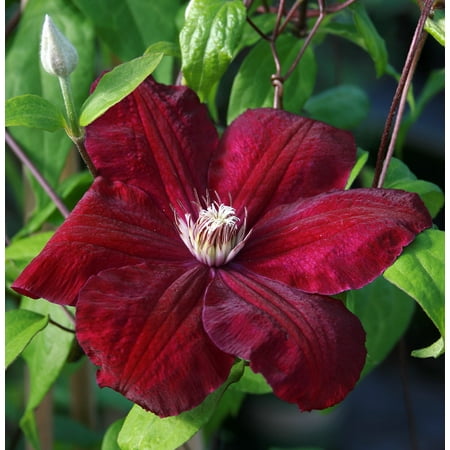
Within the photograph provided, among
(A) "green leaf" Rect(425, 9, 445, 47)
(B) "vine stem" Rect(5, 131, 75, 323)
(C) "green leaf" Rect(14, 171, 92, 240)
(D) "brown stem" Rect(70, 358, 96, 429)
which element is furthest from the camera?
(D) "brown stem" Rect(70, 358, 96, 429)

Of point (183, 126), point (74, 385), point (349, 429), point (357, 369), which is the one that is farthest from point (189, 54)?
point (349, 429)

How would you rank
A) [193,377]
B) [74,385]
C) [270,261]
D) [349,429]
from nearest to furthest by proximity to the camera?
[193,377]
[270,261]
[74,385]
[349,429]

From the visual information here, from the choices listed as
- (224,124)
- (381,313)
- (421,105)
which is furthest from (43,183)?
(224,124)

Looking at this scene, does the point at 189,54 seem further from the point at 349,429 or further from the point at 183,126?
the point at 349,429

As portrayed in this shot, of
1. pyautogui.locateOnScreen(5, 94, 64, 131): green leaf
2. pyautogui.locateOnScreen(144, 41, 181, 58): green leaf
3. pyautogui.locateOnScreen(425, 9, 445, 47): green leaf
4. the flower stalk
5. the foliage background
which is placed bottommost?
the foliage background

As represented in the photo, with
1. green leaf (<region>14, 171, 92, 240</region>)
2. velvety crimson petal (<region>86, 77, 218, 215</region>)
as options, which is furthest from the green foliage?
green leaf (<region>14, 171, 92, 240</region>)

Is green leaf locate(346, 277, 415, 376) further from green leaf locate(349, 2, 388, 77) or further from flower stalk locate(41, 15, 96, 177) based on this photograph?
flower stalk locate(41, 15, 96, 177)

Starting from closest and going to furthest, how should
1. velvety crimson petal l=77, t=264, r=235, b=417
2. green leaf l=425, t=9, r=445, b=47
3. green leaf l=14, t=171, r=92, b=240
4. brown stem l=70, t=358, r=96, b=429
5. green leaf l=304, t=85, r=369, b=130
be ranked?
velvety crimson petal l=77, t=264, r=235, b=417 → green leaf l=425, t=9, r=445, b=47 → green leaf l=14, t=171, r=92, b=240 → green leaf l=304, t=85, r=369, b=130 → brown stem l=70, t=358, r=96, b=429
